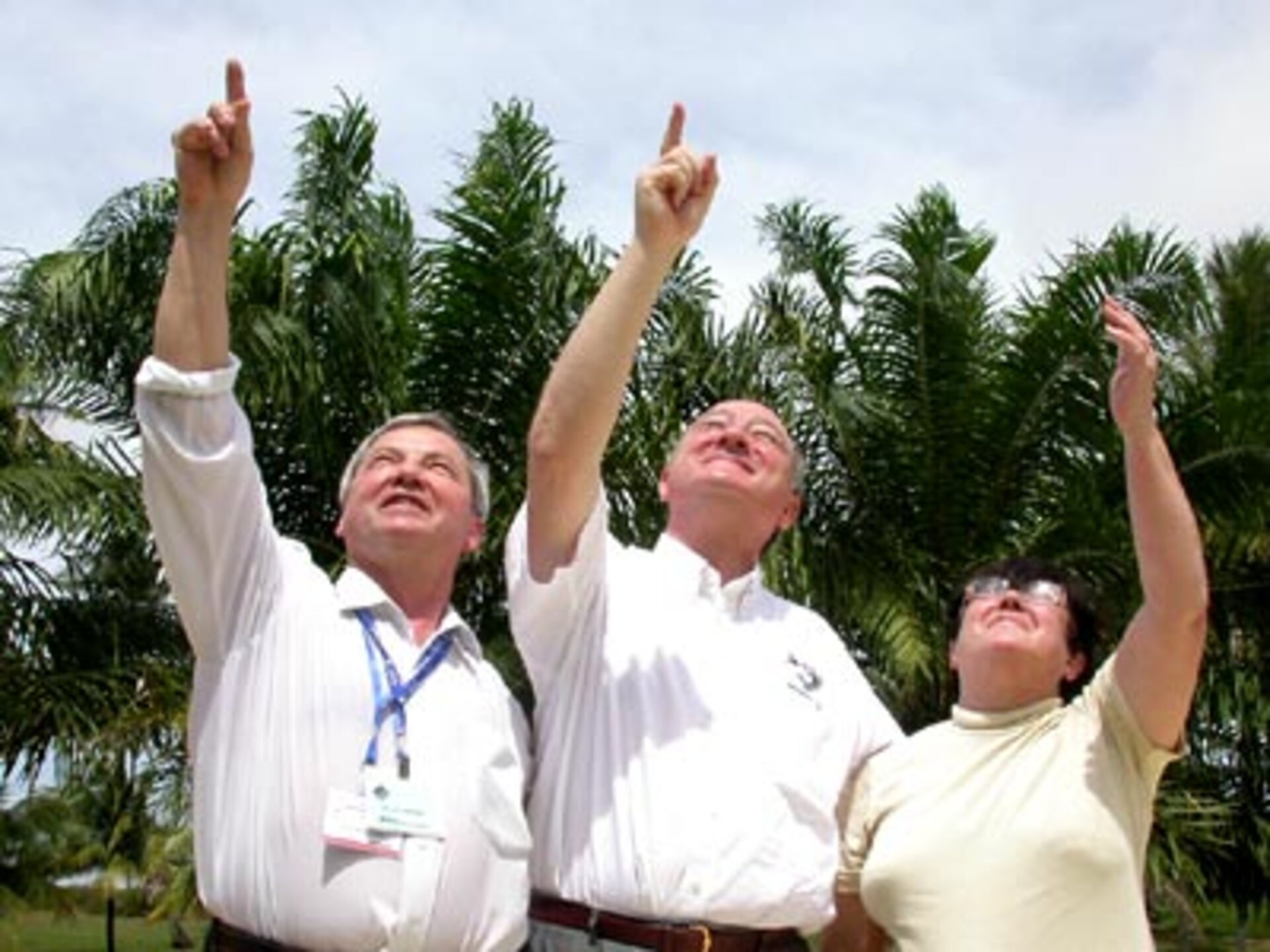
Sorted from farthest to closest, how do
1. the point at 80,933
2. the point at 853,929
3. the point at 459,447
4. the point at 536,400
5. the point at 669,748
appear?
the point at 80,933
the point at 536,400
the point at 853,929
the point at 459,447
the point at 669,748

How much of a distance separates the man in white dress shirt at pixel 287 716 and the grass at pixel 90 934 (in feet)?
122

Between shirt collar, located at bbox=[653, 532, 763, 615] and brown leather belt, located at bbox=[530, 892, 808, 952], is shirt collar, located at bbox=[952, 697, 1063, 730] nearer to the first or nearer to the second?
shirt collar, located at bbox=[653, 532, 763, 615]

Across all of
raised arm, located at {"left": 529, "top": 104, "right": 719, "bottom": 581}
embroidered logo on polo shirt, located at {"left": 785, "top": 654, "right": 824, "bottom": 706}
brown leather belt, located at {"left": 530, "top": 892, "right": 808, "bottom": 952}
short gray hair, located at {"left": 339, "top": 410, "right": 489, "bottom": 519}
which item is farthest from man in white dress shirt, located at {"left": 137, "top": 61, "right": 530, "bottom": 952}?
embroidered logo on polo shirt, located at {"left": 785, "top": 654, "right": 824, "bottom": 706}

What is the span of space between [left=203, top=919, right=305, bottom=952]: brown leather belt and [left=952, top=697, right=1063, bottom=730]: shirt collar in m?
1.65

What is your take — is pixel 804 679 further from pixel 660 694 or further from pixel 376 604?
pixel 376 604

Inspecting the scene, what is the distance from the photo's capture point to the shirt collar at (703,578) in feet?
12.7

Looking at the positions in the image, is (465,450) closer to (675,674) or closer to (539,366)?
(675,674)

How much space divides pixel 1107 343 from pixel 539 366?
157 inches

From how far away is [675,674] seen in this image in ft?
12.1

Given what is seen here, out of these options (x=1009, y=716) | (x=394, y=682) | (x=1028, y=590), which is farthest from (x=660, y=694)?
(x=1028, y=590)

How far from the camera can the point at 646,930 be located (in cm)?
343

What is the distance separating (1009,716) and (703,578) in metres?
0.78

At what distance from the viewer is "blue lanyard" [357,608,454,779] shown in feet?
10.8

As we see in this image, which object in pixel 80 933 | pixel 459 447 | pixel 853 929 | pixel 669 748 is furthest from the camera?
pixel 80 933
